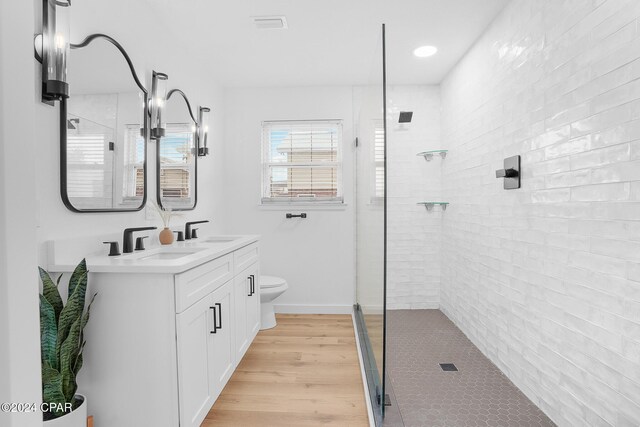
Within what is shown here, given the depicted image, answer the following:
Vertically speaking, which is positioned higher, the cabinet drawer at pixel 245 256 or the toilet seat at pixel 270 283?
the cabinet drawer at pixel 245 256

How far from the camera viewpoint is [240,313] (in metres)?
2.28

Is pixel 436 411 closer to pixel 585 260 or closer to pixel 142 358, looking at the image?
pixel 585 260

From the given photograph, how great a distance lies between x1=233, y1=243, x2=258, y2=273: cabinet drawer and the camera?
2.27m

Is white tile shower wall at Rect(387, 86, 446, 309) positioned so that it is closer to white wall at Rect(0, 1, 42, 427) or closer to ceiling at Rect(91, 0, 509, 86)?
ceiling at Rect(91, 0, 509, 86)

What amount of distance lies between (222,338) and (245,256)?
0.65 m

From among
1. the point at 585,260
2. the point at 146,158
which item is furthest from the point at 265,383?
the point at 585,260

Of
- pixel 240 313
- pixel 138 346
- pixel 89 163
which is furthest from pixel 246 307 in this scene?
pixel 89 163

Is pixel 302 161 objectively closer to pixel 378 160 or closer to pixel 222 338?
Answer: pixel 378 160

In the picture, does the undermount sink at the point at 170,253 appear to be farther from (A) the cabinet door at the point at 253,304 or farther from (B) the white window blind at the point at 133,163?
(A) the cabinet door at the point at 253,304

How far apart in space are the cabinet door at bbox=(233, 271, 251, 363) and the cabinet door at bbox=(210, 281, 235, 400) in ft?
0.24

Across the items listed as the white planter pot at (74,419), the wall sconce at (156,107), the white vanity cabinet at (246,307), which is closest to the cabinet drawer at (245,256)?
the white vanity cabinet at (246,307)

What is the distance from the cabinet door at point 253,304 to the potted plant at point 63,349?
1.15m

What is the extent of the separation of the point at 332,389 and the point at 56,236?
5.49ft

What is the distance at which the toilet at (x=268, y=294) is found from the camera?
9.78 feet
